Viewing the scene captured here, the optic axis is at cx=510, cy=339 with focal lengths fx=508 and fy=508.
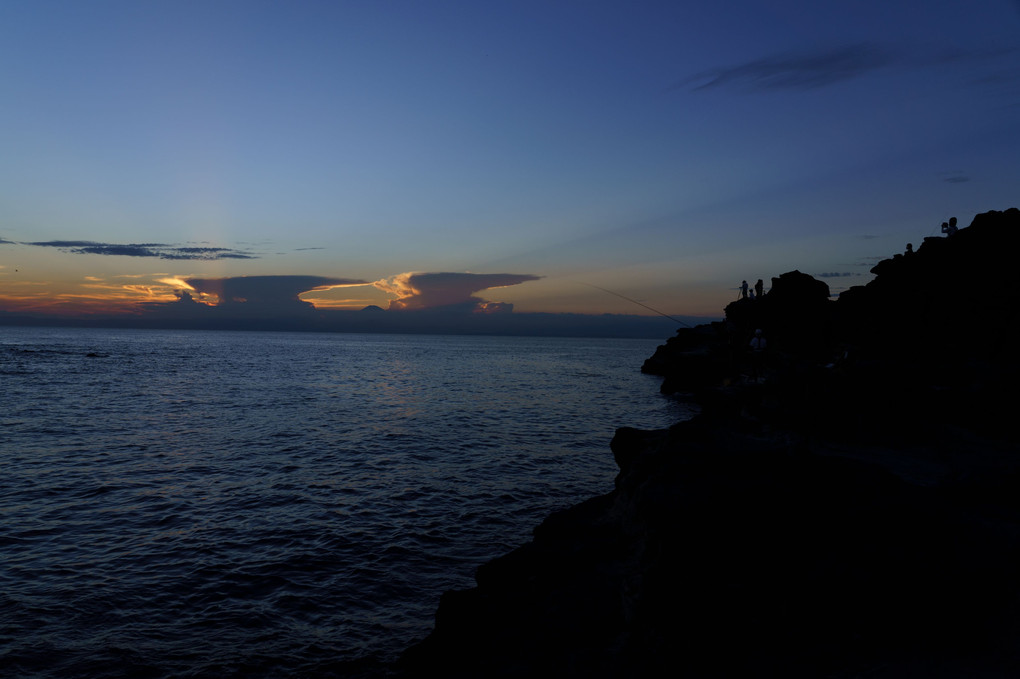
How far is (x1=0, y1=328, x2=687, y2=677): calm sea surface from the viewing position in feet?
30.9

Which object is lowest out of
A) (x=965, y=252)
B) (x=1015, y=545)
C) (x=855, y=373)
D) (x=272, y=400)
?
(x=272, y=400)

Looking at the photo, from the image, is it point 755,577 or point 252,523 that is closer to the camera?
point 755,577

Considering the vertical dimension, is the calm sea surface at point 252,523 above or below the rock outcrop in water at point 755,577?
below

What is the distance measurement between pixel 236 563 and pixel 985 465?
60.4 ft

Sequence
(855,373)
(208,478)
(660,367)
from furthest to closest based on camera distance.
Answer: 1. (660,367)
2. (208,478)
3. (855,373)

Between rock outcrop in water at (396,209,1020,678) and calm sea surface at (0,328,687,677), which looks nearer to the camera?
rock outcrop in water at (396,209,1020,678)

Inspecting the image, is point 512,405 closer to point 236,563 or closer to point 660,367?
point 236,563

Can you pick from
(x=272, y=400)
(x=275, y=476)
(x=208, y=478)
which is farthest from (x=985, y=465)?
(x=272, y=400)

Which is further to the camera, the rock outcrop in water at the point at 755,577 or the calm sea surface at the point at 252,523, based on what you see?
the calm sea surface at the point at 252,523

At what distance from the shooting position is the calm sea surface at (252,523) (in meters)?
9.41

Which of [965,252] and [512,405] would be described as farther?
[512,405]

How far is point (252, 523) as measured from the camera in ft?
49.4

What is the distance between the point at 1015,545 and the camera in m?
6.42

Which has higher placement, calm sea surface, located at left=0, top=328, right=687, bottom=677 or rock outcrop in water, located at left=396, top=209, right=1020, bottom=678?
rock outcrop in water, located at left=396, top=209, right=1020, bottom=678
